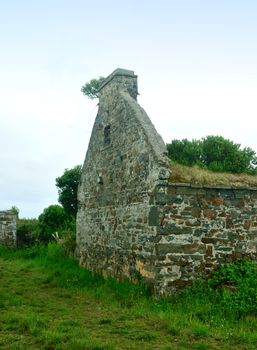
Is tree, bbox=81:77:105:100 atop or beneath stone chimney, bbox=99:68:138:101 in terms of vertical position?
atop

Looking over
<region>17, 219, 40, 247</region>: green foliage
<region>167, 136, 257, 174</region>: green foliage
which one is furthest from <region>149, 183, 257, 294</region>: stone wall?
<region>17, 219, 40, 247</region>: green foliage

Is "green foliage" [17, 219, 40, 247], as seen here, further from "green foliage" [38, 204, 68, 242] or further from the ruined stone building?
the ruined stone building

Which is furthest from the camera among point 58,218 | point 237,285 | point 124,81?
point 58,218

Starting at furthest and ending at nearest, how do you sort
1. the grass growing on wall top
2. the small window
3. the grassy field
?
the small window
the grass growing on wall top
the grassy field

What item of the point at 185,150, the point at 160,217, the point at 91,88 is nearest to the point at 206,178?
the point at 160,217

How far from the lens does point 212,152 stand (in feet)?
55.1

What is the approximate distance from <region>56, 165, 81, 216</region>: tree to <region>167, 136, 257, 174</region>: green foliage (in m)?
6.13

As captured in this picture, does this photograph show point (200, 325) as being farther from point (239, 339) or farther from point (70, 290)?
point (70, 290)

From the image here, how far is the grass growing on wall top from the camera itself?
1009 cm

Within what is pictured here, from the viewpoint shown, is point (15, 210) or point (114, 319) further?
point (15, 210)

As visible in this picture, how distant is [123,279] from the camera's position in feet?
37.8

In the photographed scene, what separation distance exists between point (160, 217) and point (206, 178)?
62.9 inches

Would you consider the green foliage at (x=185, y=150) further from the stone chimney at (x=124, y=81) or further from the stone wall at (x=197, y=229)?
the stone wall at (x=197, y=229)

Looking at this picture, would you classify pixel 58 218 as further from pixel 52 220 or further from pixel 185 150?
pixel 185 150
